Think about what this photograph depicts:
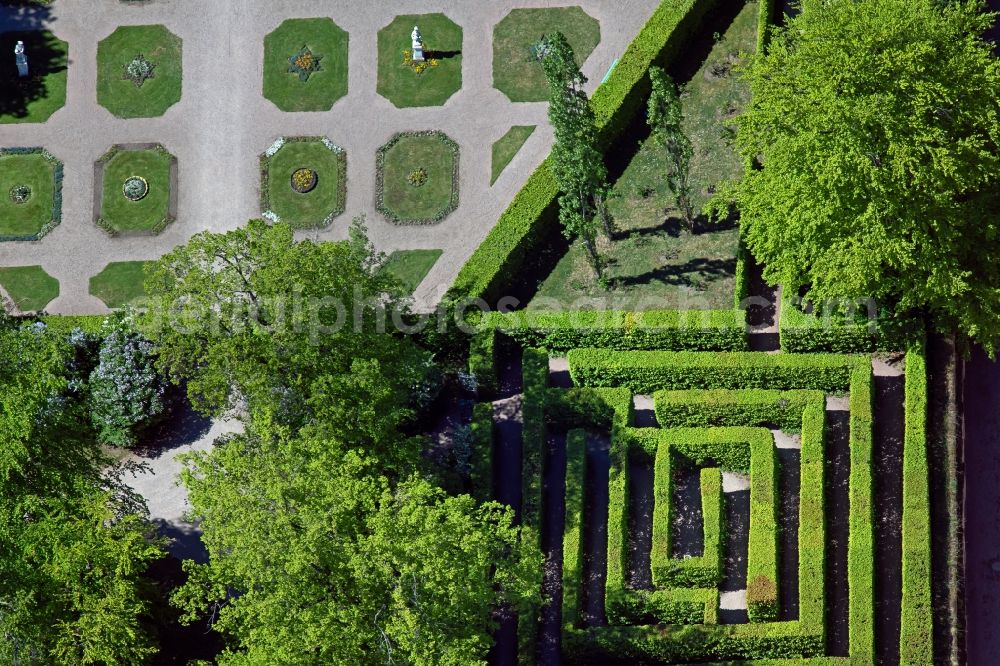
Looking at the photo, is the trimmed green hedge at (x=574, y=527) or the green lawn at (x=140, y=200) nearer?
the trimmed green hedge at (x=574, y=527)

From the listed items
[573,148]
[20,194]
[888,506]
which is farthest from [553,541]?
[20,194]

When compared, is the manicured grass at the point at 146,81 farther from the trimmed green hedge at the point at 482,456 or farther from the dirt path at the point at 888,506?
the dirt path at the point at 888,506

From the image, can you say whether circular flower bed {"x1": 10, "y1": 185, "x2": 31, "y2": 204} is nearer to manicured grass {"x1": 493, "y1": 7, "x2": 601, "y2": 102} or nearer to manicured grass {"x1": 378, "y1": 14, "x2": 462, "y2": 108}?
manicured grass {"x1": 378, "y1": 14, "x2": 462, "y2": 108}

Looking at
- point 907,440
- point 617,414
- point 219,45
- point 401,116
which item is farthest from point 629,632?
point 219,45

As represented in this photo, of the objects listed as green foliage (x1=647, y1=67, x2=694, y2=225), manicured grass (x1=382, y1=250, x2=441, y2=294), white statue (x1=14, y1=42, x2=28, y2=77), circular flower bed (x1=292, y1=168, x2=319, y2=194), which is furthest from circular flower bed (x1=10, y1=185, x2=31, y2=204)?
green foliage (x1=647, y1=67, x2=694, y2=225)

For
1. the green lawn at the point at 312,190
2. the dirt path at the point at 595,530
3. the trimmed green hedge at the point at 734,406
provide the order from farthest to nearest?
the green lawn at the point at 312,190
the trimmed green hedge at the point at 734,406
the dirt path at the point at 595,530

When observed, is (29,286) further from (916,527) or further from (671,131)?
(916,527)

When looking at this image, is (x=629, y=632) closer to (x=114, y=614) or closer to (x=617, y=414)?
(x=617, y=414)

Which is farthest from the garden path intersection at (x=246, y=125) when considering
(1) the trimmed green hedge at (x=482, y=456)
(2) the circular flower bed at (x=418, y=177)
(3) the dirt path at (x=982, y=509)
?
(3) the dirt path at (x=982, y=509)
